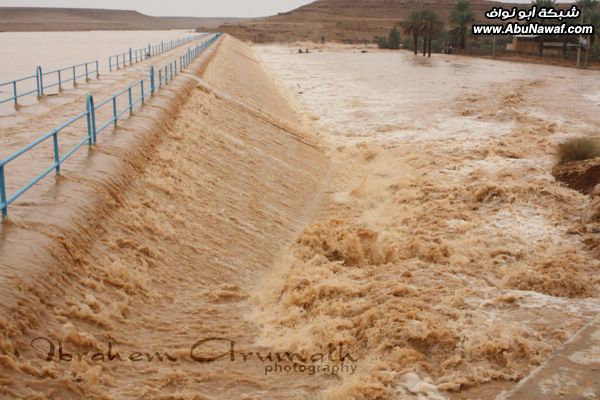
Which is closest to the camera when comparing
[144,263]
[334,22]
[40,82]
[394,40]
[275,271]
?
[144,263]

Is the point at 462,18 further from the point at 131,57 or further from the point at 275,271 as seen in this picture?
the point at 275,271

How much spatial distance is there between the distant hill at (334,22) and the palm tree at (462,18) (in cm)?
1407

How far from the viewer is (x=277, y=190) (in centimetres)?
1662

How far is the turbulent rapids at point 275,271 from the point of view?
7566 millimetres

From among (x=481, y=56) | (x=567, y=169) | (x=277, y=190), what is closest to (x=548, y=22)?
(x=481, y=56)

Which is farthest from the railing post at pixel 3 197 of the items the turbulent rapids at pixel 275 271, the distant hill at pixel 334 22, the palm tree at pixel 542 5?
the distant hill at pixel 334 22

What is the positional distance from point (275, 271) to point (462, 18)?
252 ft

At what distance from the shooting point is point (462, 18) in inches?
3199

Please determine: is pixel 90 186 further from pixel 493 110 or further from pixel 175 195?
pixel 493 110

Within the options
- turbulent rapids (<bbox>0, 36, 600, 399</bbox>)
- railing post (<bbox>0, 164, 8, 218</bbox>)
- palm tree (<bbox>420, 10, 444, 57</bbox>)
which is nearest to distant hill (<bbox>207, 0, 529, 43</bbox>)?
palm tree (<bbox>420, 10, 444, 57</bbox>)

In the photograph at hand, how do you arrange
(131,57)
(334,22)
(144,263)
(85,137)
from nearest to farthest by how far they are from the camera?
(144,263) → (85,137) → (131,57) → (334,22)

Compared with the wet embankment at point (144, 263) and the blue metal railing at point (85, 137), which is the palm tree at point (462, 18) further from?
the wet embankment at point (144, 263)

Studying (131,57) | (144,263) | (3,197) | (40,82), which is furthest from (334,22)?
(3,197)

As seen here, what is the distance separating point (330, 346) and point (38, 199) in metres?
5.02
